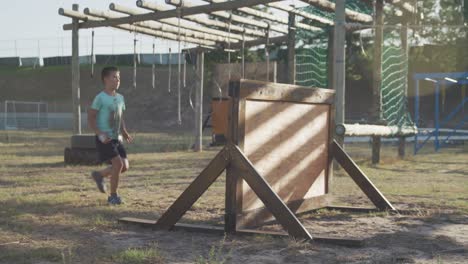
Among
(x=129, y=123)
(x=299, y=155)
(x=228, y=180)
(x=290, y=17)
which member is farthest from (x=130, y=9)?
(x=129, y=123)

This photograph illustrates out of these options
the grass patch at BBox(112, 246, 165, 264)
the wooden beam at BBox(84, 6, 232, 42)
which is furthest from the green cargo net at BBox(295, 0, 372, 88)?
the grass patch at BBox(112, 246, 165, 264)

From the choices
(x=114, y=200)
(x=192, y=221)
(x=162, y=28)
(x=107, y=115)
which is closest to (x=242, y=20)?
(x=162, y=28)

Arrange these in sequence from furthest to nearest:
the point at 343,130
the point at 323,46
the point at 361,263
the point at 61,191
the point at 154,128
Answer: the point at 154,128 → the point at 323,46 → the point at 343,130 → the point at 61,191 → the point at 361,263

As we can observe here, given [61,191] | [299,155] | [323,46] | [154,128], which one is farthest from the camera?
[154,128]

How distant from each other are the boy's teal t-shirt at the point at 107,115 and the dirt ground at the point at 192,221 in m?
0.83

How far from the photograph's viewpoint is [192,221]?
6.39m

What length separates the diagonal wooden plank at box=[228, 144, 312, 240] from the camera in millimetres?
5441

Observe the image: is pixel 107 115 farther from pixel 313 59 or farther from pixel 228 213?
pixel 313 59

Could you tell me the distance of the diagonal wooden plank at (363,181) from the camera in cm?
720

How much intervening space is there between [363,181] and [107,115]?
2.93 meters

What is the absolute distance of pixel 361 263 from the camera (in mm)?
4570

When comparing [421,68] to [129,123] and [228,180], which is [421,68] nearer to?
[129,123]

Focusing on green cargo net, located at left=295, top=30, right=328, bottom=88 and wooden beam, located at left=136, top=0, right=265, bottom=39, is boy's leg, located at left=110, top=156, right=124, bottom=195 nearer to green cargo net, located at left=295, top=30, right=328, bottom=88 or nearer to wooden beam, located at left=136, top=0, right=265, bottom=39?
wooden beam, located at left=136, top=0, right=265, bottom=39

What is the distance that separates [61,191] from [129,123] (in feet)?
125
